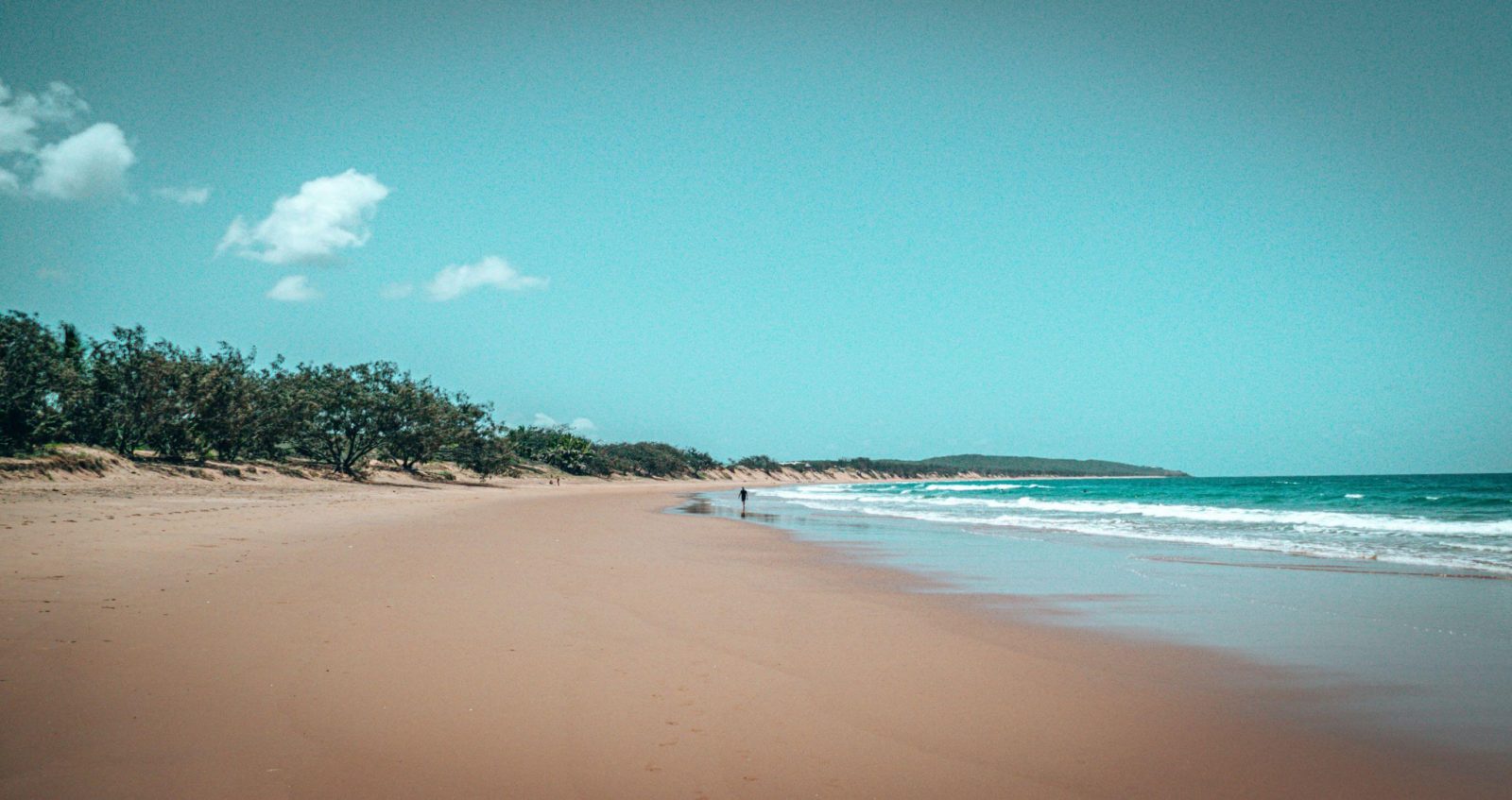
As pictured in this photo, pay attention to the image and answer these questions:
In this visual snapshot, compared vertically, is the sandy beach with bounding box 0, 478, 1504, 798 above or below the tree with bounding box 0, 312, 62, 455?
below

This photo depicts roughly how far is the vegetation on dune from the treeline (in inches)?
2.0

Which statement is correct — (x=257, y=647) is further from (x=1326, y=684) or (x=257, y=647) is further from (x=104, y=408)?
(x=104, y=408)

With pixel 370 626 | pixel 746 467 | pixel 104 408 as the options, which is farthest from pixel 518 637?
pixel 746 467

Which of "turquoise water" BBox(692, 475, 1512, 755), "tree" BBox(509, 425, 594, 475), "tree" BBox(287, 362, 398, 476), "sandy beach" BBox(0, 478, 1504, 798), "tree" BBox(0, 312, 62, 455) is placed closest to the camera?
"sandy beach" BBox(0, 478, 1504, 798)

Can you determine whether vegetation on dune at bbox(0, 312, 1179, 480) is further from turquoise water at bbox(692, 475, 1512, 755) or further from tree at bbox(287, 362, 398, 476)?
turquoise water at bbox(692, 475, 1512, 755)

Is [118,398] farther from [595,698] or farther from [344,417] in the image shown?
[595,698]

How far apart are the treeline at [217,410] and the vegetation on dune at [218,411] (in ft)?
0.16

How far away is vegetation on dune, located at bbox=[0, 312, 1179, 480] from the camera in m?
24.5

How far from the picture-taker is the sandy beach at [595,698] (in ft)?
12.4

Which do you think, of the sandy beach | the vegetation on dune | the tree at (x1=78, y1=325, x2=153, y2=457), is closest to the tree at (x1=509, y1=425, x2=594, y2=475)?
the vegetation on dune

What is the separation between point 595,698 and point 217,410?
3453 cm

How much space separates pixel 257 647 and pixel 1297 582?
13210 millimetres

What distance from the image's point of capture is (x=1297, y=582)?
36.3 feet

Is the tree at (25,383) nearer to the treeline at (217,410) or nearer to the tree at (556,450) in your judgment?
the treeline at (217,410)
